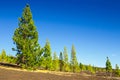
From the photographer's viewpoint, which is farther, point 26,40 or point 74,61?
point 74,61

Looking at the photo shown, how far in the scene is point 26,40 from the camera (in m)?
53.0

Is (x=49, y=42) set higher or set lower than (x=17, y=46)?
higher

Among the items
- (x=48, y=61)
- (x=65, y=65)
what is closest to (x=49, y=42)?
(x=48, y=61)

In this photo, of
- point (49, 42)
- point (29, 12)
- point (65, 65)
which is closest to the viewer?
point (29, 12)

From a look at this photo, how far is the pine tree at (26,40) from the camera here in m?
51.7

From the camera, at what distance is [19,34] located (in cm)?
5316

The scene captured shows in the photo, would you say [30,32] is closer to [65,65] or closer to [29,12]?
[29,12]

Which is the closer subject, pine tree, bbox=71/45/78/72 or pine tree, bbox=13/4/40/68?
pine tree, bbox=13/4/40/68

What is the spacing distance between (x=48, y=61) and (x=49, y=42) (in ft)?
36.9

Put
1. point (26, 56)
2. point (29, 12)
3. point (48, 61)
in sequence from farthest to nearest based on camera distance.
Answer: point (48, 61) → point (29, 12) → point (26, 56)

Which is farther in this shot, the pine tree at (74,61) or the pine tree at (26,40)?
the pine tree at (74,61)

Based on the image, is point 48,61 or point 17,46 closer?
point 17,46

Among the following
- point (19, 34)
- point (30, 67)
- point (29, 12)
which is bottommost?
point (30, 67)

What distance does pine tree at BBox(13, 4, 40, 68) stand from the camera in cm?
5166
